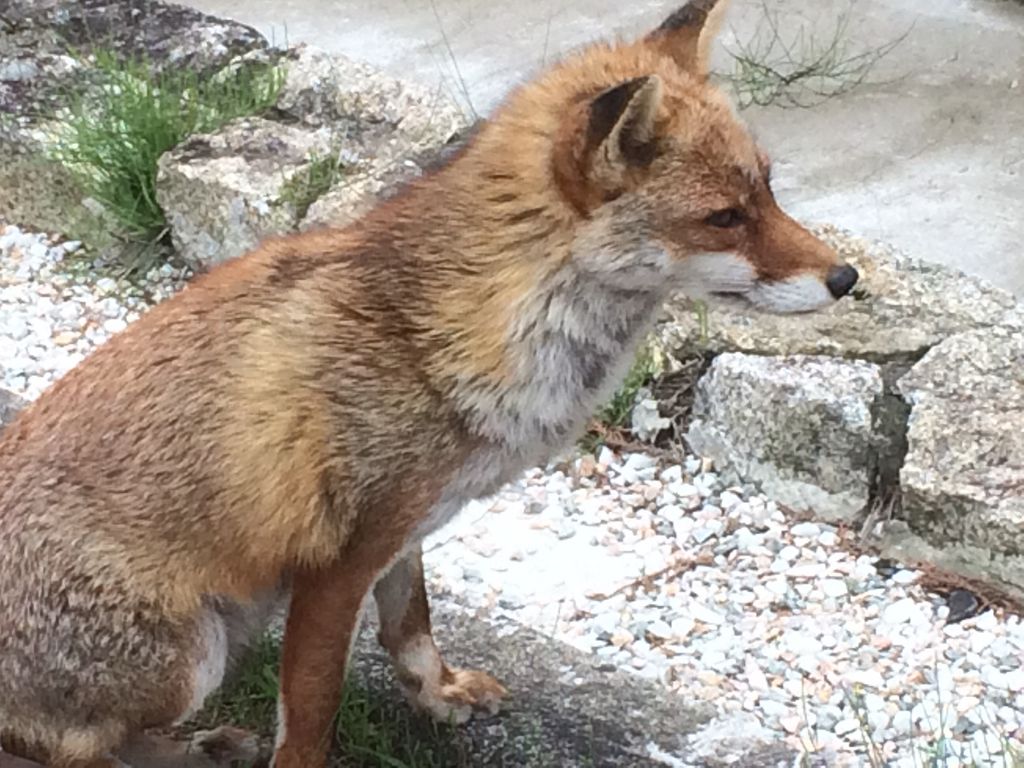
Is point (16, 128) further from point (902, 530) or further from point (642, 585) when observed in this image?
point (902, 530)

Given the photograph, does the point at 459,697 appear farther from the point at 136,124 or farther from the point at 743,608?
the point at 136,124

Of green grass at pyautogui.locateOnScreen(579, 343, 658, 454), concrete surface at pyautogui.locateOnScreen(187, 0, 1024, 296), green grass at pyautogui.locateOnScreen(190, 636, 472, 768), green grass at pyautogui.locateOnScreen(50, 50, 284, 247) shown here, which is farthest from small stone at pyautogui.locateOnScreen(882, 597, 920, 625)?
green grass at pyautogui.locateOnScreen(50, 50, 284, 247)

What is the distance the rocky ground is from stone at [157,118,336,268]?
1.35m

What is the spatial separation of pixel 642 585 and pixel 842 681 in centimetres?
62

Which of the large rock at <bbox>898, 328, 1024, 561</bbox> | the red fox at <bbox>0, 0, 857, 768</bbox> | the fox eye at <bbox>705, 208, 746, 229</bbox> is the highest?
the fox eye at <bbox>705, 208, 746, 229</bbox>

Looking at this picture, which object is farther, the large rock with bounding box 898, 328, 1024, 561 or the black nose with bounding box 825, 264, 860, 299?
the large rock with bounding box 898, 328, 1024, 561

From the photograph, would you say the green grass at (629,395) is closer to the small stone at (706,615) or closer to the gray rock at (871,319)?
the gray rock at (871,319)

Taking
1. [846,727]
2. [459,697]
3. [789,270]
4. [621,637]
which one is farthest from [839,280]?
[621,637]

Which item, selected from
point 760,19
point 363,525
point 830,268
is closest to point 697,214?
point 830,268

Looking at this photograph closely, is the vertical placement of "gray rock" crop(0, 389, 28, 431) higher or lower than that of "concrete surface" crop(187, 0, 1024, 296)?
higher

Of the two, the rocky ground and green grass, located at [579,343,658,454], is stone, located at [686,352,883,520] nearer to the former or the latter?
the rocky ground

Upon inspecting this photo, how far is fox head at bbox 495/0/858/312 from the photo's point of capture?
2.78m

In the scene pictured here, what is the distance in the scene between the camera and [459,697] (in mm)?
3436

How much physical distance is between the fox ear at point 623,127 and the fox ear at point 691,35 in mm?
330
